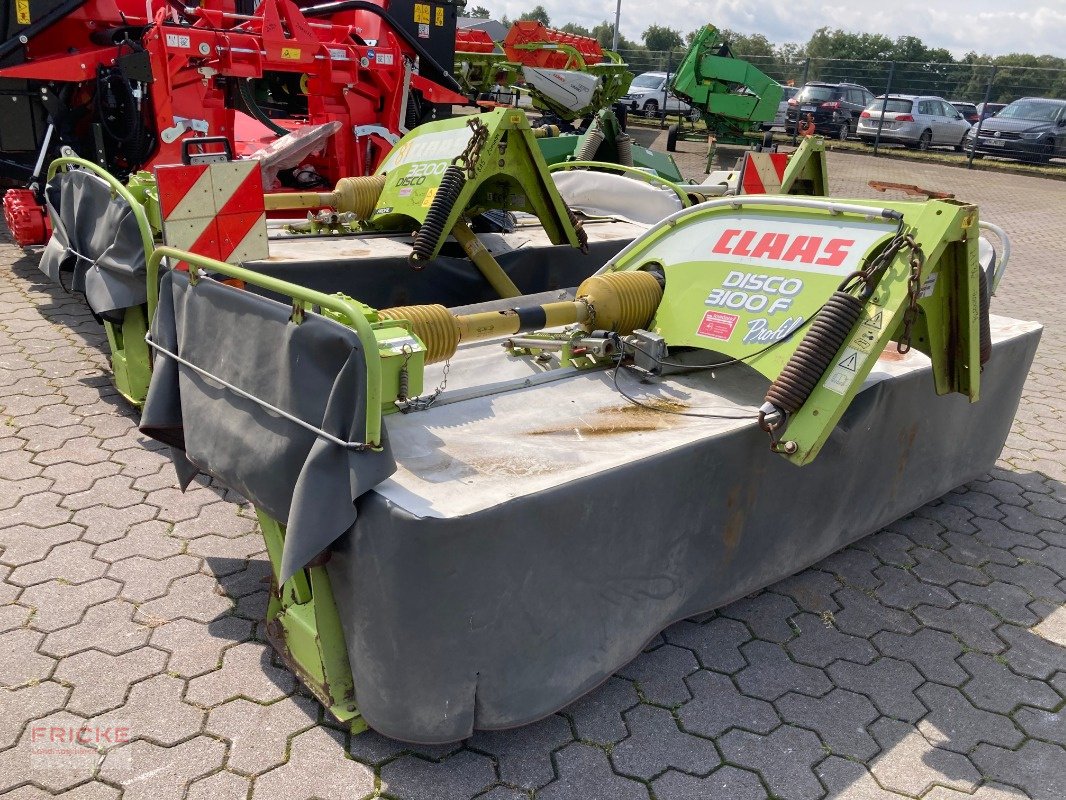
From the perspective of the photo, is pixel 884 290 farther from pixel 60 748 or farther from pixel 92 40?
pixel 92 40

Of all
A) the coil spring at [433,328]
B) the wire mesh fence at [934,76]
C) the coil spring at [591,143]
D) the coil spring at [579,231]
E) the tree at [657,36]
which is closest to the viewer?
the coil spring at [433,328]

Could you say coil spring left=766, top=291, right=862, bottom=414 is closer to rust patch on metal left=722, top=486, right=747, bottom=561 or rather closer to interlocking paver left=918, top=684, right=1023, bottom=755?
rust patch on metal left=722, top=486, right=747, bottom=561

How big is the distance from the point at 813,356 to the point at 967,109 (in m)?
24.6

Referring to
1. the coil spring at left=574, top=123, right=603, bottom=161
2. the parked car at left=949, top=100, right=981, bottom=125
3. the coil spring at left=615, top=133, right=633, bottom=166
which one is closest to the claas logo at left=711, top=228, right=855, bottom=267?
the coil spring at left=574, top=123, right=603, bottom=161

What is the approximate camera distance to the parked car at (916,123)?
2094cm

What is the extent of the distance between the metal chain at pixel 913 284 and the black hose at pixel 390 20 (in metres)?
4.71

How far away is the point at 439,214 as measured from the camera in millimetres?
4516

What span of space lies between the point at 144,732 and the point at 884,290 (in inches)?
96.7

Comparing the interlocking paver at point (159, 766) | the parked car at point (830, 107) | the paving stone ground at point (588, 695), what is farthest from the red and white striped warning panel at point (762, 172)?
the parked car at point (830, 107)

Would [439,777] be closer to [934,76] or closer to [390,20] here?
[390,20]

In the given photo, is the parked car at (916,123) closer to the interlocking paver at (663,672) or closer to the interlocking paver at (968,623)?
the interlocking paver at (968,623)

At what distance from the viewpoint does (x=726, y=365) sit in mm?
3266

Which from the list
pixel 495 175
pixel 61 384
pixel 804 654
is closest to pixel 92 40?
pixel 61 384

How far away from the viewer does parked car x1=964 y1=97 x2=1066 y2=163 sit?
19.0 meters
